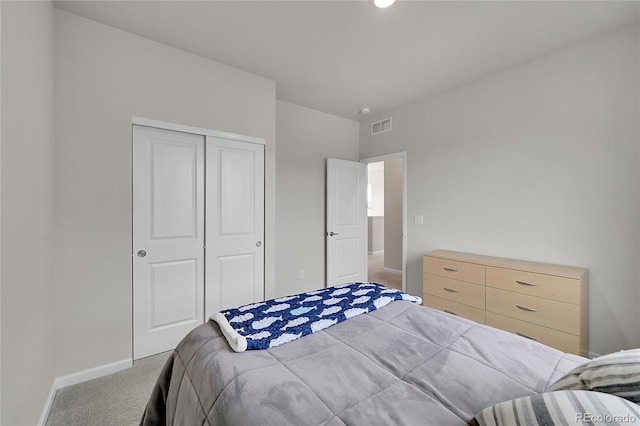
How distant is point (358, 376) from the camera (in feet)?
3.30

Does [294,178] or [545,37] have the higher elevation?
[545,37]

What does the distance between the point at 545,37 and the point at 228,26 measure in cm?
264

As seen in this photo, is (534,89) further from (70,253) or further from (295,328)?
(70,253)

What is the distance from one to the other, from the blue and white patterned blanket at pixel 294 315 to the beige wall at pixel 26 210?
0.89 m

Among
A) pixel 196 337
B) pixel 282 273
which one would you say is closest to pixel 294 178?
pixel 282 273

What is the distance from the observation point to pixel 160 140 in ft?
7.88

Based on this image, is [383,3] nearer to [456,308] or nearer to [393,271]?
[456,308]

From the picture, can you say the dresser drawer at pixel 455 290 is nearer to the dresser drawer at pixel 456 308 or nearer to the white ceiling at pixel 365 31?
the dresser drawer at pixel 456 308

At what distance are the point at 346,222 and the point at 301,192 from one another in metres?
0.89

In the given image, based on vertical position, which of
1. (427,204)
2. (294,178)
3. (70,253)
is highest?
(294,178)

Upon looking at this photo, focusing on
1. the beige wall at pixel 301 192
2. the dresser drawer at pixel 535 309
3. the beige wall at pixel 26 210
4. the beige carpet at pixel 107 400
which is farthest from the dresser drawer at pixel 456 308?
the beige wall at pixel 26 210

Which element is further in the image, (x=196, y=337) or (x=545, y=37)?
(x=545, y=37)

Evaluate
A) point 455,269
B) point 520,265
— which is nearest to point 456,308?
point 455,269

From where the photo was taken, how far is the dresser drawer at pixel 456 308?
2623mm
